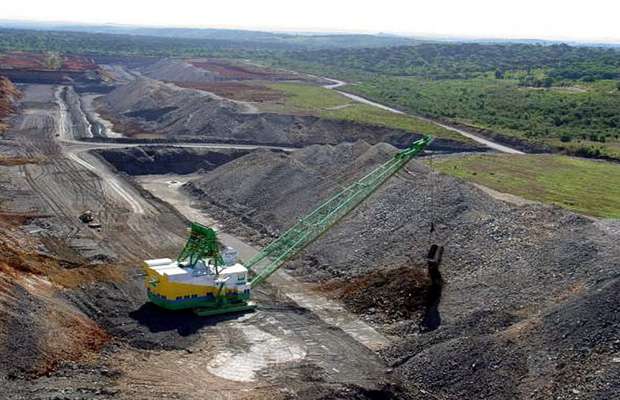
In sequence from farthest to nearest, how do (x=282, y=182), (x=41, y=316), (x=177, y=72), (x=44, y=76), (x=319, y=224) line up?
(x=177, y=72) < (x=44, y=76) < (x=282, y=182) < (x=319, y=224) < (x=41, y=316)

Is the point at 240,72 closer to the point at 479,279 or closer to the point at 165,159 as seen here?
the point at 165,159

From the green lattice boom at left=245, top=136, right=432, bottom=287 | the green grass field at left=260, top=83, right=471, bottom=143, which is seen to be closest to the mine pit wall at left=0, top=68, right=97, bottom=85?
the green grass field at left=260, top=83, right=471, bottom=143

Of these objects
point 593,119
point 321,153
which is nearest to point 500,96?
→ point 593,119

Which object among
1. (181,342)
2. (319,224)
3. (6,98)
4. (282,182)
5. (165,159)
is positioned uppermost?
(319,224)

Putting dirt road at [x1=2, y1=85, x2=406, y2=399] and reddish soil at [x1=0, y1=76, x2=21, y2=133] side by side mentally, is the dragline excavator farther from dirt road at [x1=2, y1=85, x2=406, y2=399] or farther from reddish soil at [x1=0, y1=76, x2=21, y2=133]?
reddish soil at [x1=0, y1=76, x2=21, y2=133]

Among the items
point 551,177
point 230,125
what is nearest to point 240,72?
point 230,125

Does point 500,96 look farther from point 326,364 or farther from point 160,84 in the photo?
point 326,364
